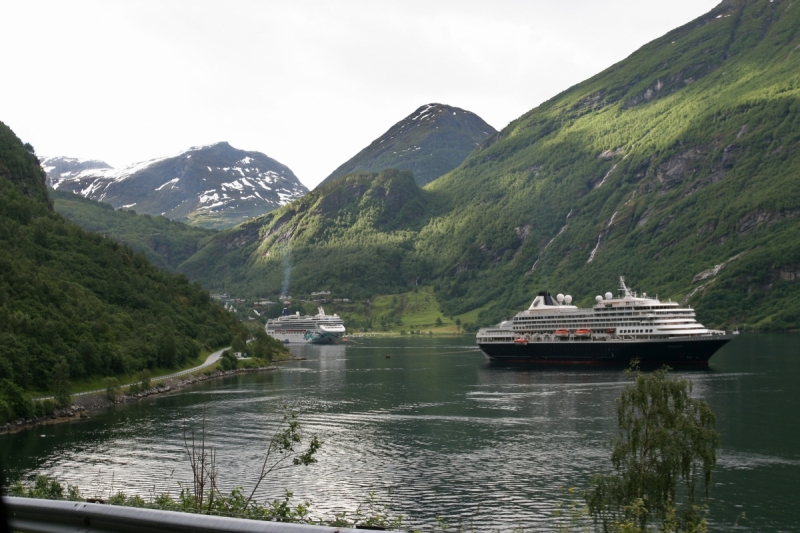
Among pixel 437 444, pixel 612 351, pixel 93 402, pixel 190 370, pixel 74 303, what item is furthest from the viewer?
pixel 612 351

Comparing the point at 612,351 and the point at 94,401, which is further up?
the point at 612,351

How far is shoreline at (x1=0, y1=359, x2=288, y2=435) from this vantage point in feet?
196

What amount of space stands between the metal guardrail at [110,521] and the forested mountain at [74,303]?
56.5m

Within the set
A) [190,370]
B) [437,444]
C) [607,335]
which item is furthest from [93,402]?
[607,335]

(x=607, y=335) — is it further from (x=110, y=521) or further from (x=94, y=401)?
(x=110, y=521)

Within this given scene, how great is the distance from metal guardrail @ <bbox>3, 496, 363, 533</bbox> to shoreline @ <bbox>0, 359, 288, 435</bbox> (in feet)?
176

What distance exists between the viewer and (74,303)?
88.8 m

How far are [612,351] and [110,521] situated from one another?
110644 millimetres

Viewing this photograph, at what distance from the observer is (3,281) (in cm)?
8181

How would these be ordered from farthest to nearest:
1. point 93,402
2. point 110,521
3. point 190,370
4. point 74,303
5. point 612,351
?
point 612,351, point 190,370, point 74,303, point 93,402, point 110,521

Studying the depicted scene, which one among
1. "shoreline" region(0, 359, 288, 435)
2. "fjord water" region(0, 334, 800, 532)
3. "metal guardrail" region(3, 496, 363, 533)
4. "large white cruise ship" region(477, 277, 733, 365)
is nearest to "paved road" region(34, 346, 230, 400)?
"shoreline" region(0, 359, 288, 435)

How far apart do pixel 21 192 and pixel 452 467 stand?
10467 centimetres

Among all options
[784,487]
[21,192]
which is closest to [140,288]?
[21,192]

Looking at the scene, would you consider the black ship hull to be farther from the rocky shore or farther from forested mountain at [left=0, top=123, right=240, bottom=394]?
the rocky shore
